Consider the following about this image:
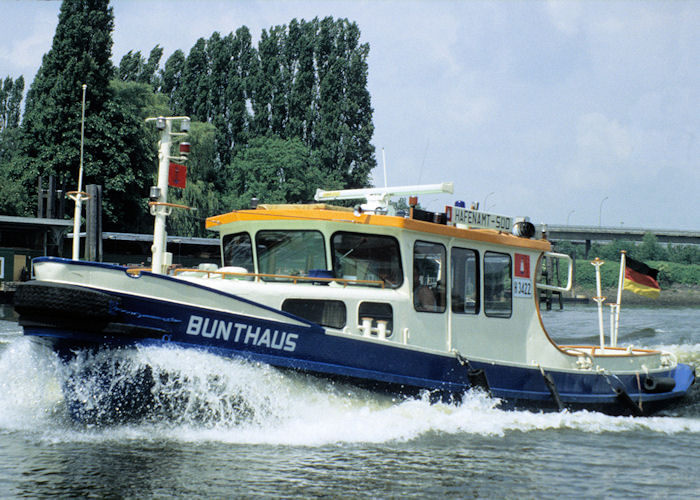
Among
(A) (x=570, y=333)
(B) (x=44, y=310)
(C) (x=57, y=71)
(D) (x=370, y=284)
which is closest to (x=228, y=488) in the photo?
(B) (x=44, y=310)

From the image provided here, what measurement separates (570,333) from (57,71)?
26441mm

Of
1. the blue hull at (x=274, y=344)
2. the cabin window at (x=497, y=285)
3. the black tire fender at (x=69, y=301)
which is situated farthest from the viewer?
the cabin window at (x=497, y=285)

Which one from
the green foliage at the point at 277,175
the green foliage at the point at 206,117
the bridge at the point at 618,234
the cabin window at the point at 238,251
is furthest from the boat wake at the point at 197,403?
the bridge at the point at 618,234

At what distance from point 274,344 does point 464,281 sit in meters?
2.84

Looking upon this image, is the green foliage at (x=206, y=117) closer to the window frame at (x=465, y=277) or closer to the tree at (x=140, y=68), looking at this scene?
the tree at (x=140, y=68)

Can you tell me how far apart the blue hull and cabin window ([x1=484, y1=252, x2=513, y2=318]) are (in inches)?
30.5

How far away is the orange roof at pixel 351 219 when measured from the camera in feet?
28.5

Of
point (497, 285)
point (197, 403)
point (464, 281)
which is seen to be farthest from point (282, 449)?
point (497, 285)

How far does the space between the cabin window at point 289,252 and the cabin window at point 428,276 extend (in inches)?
44.1

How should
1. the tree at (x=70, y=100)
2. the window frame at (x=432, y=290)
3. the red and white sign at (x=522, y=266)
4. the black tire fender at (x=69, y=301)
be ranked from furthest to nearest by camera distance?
the tree at (x=70, y=100) → the red and white sign at (x=522, y=266) → the window frame at (x=432, y=290) → the black tire fender at (x=69, y=301)

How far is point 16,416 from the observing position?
838 cm

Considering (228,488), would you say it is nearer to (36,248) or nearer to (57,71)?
(36,248)

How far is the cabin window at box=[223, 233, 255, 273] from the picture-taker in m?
9.45

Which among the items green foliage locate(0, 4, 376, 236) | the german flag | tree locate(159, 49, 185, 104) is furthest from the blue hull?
tree locate(159, 49, 185, 104)
